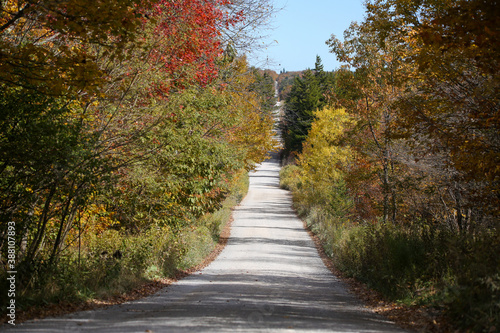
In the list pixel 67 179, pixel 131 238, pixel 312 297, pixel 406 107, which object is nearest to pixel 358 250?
pixel 312 297

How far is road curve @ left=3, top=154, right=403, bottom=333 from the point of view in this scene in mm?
7250

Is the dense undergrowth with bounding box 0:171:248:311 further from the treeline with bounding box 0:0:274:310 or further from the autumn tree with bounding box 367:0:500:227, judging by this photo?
the autumn tree with bounding box 367:0:500:227

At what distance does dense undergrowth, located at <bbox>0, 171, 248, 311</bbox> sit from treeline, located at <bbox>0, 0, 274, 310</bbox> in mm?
38

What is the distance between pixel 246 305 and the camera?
9500 mm

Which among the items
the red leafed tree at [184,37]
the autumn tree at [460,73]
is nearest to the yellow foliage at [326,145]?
the red leafed tree at [184,37]

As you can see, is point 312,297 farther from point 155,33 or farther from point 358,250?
point 155,33

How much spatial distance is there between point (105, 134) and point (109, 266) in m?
3.15

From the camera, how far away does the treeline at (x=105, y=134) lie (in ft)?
26.2

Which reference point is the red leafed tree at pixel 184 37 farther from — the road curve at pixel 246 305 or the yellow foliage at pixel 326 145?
the yellow foliage at pixel 326 145

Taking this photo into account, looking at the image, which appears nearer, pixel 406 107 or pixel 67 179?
pixel 67 179

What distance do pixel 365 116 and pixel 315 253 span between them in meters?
7.18

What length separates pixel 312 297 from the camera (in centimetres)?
1125

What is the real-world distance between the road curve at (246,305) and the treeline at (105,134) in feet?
4.53

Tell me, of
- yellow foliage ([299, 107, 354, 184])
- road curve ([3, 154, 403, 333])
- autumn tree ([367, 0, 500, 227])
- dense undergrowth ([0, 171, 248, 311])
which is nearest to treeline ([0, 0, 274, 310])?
dense undergrowth ([0, 171, 248, 311])
